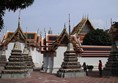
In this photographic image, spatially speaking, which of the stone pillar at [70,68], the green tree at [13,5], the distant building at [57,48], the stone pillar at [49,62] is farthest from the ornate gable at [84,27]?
the green tree at [13,5]

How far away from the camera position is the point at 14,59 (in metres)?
19.7

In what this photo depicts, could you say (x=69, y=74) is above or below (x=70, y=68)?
below

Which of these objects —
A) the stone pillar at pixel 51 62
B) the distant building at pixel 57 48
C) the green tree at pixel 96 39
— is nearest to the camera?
the distant building at pixel 57 48

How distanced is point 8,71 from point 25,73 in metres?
1.41

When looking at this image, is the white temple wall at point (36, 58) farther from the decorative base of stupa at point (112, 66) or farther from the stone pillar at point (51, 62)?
the decorative base of stupa at point (112, 66)

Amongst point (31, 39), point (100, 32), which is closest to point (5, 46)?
point (31, 39)

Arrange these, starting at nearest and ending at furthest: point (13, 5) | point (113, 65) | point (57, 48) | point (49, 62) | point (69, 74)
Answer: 1. point (13, 5)
2. point (69, 74)
3. point (113, 65)
4. point (57, 48)
5. point (49, 62)

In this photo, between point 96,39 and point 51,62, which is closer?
point 51,62

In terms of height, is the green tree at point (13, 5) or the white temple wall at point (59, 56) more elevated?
the green tree at point (13, 5)

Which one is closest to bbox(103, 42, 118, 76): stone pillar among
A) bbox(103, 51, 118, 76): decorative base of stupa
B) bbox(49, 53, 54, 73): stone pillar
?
bbox(103, 51, 118, 76): decorative base of stupa

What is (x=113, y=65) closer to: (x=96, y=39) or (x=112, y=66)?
(x=112, y=66)

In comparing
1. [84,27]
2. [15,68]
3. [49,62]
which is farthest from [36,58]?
[15,68]

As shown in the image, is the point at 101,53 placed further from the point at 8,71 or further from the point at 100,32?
the point at 8,71

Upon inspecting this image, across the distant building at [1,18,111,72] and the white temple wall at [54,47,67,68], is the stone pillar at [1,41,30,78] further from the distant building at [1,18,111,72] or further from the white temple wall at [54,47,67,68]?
the white temple wall at [54,47,67,68]
